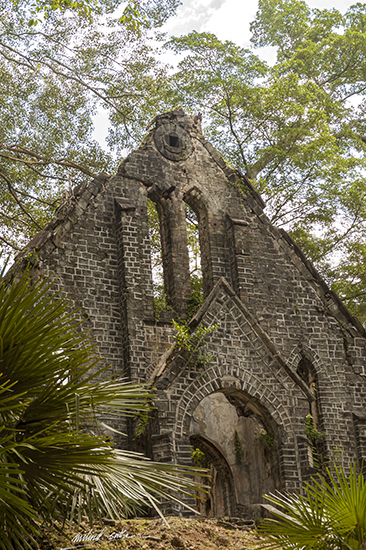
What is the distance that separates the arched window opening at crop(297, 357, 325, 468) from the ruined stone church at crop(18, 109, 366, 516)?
0.12 ft

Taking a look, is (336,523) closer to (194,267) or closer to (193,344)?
(193,344)

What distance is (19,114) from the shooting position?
2378cm

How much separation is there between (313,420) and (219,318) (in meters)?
4.77

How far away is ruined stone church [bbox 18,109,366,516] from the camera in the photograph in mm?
14766

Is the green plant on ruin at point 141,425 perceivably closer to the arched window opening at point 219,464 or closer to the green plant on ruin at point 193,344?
the green plant on ruin at point 193,344

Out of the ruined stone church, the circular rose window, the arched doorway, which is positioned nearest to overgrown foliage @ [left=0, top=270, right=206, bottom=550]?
the ruined stone church

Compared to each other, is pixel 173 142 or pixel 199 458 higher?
pixel 173 142

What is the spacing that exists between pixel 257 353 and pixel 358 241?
36.9 feet

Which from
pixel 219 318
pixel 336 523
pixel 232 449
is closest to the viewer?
pixel 336 523

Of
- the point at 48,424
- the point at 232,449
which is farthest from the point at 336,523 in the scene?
the point at 232,449

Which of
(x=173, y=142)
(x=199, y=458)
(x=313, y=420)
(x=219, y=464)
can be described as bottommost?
(x=219, y=464)

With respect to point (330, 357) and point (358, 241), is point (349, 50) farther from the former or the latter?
point (330, 357)

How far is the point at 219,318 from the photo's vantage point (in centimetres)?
1527

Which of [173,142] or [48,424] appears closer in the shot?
[48,424]
